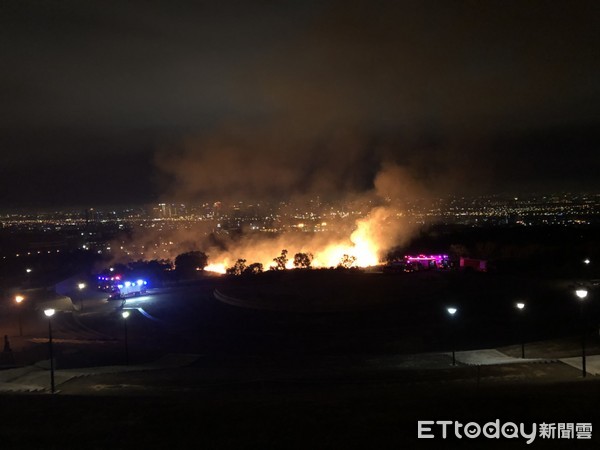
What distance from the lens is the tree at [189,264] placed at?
50781 millimetres

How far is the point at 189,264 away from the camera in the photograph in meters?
51.3

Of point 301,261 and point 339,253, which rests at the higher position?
point 339,253

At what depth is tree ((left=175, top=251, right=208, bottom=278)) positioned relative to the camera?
50781 millimetres

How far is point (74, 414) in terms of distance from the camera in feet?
39.2

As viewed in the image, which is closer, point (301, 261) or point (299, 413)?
point (299, 413)

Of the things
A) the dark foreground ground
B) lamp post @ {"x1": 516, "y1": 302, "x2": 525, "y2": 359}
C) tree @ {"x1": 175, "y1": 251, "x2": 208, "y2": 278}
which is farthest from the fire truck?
lamp post @ {"x1": 516, "y1": 302, "x2": 525, "y2": 359}

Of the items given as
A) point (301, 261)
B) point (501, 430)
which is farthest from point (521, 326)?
point (301, 261)

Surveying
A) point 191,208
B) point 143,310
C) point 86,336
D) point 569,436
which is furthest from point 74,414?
point 191,208

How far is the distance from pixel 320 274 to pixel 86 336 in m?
15.9

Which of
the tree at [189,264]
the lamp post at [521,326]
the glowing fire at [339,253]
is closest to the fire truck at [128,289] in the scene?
the tree at [189,264]

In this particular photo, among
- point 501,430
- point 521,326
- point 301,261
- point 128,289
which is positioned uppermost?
point 301,261

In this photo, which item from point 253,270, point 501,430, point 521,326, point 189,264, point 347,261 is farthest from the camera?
point 189,264

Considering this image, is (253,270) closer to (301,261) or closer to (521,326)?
(301,261)

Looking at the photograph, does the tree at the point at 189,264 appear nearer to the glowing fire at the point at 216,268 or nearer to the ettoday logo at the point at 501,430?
the glowing fire at the point at 216,268
